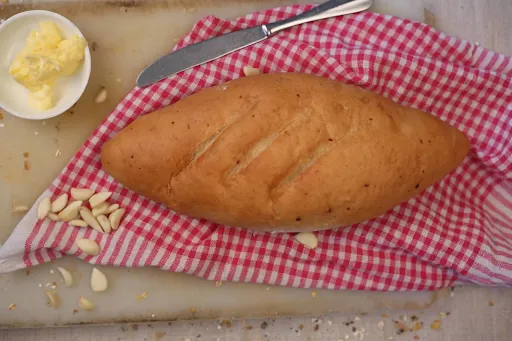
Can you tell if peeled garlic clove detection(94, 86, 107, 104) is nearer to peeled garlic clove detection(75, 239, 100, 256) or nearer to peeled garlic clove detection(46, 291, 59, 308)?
peeled garlic clove detection(75, 239, 100, 256)

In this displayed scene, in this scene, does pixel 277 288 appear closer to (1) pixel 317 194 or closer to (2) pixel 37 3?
(1) pixel 317 194

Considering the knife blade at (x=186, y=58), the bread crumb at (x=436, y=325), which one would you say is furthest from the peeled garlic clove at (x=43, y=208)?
the bread crumb at (x=436, y=325)

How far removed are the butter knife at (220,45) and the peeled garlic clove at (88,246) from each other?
47 centimetres

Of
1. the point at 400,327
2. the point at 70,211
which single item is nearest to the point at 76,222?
the point at 70,211

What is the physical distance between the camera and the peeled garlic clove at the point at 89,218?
1.30 metres

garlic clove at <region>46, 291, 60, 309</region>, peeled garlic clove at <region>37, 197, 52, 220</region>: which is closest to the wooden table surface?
garlic clove at <region>46, 291, 60, 309</region>

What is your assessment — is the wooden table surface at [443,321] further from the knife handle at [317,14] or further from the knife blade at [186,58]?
the knife blade at [186,58]

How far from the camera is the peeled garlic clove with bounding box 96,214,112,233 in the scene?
4.27ft

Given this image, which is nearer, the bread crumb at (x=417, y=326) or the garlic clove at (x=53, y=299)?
the garlic clove at (x=53, y=299)

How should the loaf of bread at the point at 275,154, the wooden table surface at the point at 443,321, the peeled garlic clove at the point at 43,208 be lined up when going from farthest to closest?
the wooden table surface at the point at 443,321
the peeled garlic clove at the point at 43,208
the loaf of bread at the point at 275,154

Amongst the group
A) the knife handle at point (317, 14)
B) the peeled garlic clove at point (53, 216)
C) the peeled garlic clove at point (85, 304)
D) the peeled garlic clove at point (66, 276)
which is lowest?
the peeled garlic clove at point (85, 304)

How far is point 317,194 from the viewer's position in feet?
3.90

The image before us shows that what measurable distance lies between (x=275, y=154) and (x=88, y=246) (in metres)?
0.58

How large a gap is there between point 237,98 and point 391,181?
460 mm
